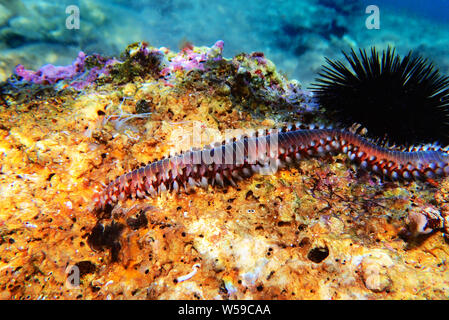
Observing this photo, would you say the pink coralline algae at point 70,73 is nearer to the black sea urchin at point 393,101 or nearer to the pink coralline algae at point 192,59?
the pink coralline algae at point 192,59

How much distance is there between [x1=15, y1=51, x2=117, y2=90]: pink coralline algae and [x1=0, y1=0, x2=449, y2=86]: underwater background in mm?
452

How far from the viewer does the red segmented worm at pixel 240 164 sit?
3.00 meters

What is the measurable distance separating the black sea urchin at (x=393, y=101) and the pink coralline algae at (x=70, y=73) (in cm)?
422

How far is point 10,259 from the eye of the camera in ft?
8.35

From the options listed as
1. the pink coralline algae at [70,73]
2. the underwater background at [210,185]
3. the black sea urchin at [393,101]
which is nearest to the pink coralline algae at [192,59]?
the underwater background at [210,185]

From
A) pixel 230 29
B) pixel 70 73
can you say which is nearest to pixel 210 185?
pixel 70 73

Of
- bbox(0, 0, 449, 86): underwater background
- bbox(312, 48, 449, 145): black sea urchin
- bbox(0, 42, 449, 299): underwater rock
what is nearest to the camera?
bbox(0, 42, 449, 299): underwater rock

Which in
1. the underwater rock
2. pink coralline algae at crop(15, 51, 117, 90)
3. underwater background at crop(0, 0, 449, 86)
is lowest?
the underwater rock

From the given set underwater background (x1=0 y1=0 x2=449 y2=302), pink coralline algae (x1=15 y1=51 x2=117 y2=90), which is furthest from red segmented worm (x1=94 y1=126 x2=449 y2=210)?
pink coralline algae (x1=15 y1=51 x2=117 y2=90)

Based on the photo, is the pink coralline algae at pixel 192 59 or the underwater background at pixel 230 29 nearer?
the pink coralline algae at pixel 192 59

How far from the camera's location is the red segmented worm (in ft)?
9.84

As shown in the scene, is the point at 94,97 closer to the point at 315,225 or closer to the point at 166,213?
the point at 166,213

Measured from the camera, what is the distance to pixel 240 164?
2.97 m

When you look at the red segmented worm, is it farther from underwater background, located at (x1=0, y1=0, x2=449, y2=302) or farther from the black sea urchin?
the black sea urchin
